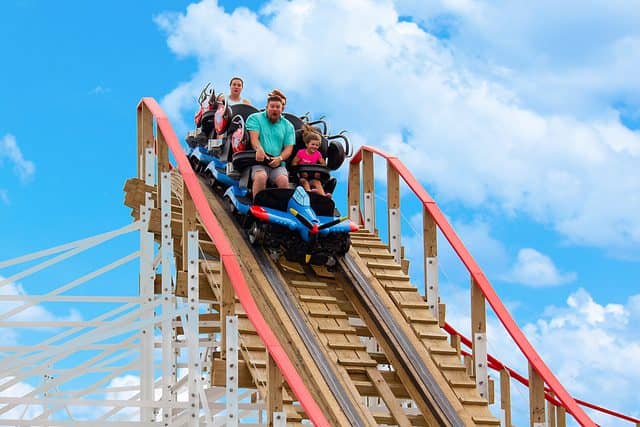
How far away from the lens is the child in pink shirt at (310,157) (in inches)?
397

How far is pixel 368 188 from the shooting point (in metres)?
11.1

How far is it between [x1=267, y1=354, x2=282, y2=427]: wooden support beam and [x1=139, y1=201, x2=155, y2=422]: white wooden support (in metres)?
2.77

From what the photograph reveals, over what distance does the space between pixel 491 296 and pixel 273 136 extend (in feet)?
8.36

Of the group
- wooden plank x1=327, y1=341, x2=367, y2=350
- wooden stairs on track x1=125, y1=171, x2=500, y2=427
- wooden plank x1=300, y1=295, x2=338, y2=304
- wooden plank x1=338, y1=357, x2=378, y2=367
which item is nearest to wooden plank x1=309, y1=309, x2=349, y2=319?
wooden stairs on track x1=125, y1=171, x2=500, y2=427

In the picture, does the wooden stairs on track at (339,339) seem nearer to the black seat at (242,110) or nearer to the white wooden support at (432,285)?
the white wooden support at (432,285)

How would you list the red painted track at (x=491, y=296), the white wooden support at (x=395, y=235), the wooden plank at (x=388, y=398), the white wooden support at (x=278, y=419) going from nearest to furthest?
the white wooden support at (x=278, y=419), the red painted track at (x=491, y=296), the wooden plank at (x=388, y=398), the white wooden support at (x=395, y=235)

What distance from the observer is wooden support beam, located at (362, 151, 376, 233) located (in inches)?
438

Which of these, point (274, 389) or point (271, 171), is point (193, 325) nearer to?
point (274, 389)

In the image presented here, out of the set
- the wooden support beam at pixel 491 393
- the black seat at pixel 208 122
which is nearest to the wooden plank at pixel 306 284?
the wooden support beam at pixel 491 393

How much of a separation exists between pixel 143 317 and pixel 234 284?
2701mm

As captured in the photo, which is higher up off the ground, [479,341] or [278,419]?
[479,341]

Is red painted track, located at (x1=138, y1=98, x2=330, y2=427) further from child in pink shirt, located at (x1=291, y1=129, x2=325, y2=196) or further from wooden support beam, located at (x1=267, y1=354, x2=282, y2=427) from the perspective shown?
child in pink shirt, located at (x1=291, y1=129, x2=325, y2=196)

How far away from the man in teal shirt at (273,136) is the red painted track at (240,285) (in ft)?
2.84

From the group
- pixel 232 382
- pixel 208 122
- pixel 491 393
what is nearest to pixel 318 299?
pixel 491 393
